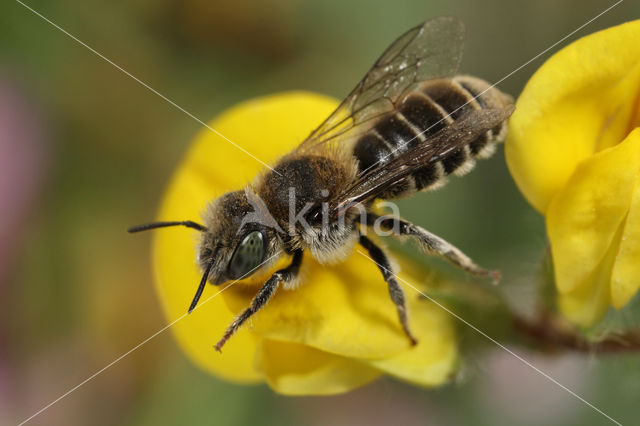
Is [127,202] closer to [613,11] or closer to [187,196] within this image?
[187,196]

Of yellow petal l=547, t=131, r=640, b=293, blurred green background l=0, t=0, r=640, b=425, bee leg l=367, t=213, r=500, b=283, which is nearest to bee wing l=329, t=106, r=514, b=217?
bee leg l=367, t=213, r=500, b=283

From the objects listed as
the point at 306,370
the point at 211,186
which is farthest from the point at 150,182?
the point at 306,370

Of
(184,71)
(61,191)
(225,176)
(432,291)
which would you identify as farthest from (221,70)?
(432,291)

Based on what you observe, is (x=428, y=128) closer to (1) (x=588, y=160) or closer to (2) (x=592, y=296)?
(1) (x=588, y=160)

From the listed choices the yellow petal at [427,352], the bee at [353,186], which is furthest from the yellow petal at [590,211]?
the yellow petal at [427,352]

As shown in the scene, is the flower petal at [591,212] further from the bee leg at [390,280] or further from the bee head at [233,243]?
the bee head at [233,243]

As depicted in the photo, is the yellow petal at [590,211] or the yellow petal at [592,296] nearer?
the yellow petal at [590,211]
